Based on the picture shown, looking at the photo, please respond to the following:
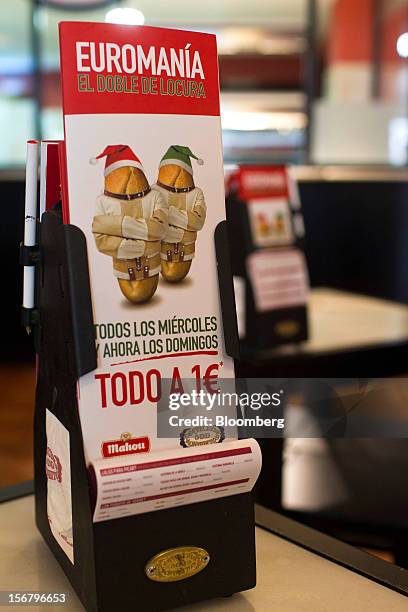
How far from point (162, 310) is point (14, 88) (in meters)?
4.44

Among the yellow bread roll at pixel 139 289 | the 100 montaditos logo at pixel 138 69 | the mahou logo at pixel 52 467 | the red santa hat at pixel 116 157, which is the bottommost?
the mahou logo at pixel 52 467

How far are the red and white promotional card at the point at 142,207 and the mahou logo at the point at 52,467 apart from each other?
125 millimetres

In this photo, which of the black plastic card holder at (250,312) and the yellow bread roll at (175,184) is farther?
the black plastic card holder at (250,312)

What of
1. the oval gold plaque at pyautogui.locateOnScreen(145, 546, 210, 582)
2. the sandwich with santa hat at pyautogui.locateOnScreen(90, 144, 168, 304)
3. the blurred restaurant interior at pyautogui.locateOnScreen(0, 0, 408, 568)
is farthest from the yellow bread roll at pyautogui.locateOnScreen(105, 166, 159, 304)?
the blurred restaurant interior at pyautogui.locateOnScreen(0, 0, 408, 568)

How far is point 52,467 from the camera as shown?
1018 mm

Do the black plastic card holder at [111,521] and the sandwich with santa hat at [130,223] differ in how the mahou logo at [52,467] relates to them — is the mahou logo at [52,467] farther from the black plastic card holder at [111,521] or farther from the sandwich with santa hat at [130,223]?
the sandwich with santa hat at [130,223]

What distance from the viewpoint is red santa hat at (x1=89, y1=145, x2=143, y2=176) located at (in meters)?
0.88

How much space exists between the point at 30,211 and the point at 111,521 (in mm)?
386

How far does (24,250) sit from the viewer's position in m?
1.00

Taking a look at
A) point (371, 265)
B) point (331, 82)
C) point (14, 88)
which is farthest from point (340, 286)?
point (14, 88)

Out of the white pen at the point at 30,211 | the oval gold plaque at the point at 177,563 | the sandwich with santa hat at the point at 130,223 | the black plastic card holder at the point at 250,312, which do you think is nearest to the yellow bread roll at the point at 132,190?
the sandwich with santa hat at the point at 130,223

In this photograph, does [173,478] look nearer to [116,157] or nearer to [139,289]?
[139,289]

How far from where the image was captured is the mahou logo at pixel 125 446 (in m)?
0.89

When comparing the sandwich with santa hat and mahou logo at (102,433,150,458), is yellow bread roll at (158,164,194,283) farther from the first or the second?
mahou logo at (102,433,150,458)
